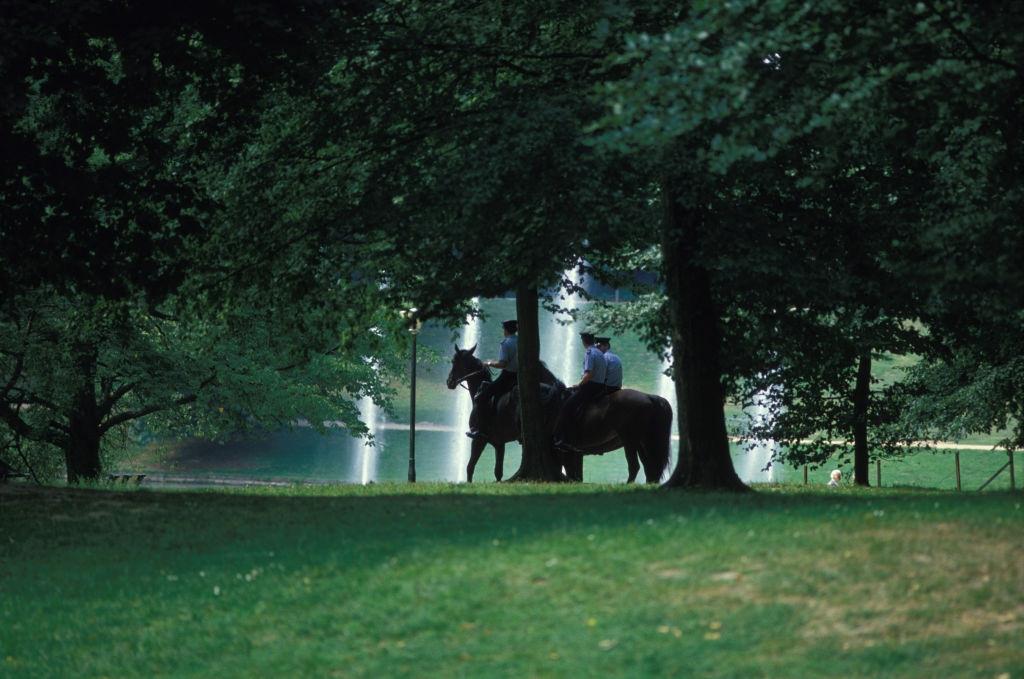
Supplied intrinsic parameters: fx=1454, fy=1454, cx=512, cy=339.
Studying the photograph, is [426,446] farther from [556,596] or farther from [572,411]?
[556,596]

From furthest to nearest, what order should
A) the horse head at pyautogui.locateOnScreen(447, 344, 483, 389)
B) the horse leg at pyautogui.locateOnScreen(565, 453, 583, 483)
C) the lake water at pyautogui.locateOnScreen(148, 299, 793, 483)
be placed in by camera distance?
the lake water at pyautogui.locateOnScreen(148, 299, 793, 483)
the horse head at pyautogui.locateOnScreen(447, 344, 483, 389)
the horse leg at pyautogui.locateOnScreen(565, 453, 583, 483)

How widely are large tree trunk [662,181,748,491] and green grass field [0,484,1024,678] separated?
4.51m

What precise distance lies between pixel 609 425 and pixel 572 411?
1012 mm

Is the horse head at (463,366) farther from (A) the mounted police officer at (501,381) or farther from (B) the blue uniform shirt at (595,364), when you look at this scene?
(B) the blue uniform shirt at (595,364)

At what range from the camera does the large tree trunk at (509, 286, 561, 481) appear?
27703 millimetres

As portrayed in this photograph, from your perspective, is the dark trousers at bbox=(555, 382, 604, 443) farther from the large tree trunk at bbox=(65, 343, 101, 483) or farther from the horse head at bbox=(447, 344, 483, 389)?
the large tree trunk at bbox=(65, 343, 101, 483)

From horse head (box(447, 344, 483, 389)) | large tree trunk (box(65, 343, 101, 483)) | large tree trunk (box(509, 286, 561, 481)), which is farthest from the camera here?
large tree trunk (box(65, 343, 101, 483))

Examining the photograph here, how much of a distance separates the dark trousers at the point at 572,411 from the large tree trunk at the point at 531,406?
302 mm

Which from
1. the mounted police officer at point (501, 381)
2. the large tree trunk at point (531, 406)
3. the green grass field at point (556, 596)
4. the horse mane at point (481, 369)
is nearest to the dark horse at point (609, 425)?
the mounted police officer at point (501, 381)

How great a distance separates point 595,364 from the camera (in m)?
28.2

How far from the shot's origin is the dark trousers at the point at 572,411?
28.3 meters

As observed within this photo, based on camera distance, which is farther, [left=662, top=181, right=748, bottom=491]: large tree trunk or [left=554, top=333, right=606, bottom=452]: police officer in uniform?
[left=554, top=333, right=606, bottom=452]: police officer in uniform

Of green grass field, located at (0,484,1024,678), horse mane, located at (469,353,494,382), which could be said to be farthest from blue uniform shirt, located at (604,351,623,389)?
green grass field, located at (0,484,1024,678)

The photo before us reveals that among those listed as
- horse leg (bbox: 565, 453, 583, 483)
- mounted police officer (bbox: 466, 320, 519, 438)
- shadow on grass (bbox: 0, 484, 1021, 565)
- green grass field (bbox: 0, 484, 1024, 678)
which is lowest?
green grass field (bbox: 0, 484, 1024, 678)
